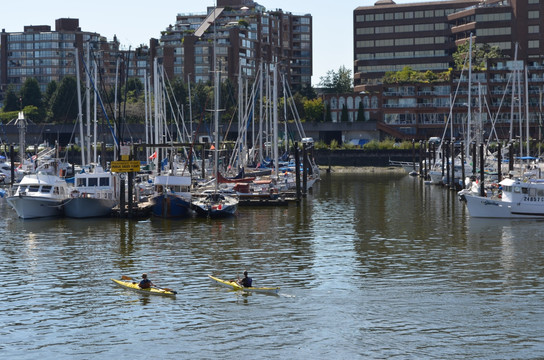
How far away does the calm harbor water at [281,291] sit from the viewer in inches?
1364

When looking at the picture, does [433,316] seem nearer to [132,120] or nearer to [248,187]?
[248,187]

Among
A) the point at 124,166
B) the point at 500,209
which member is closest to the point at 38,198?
the point at 124,166

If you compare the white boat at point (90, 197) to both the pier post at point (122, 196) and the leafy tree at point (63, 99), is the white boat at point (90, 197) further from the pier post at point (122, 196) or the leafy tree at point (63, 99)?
the leafy tree at point (63, 99)

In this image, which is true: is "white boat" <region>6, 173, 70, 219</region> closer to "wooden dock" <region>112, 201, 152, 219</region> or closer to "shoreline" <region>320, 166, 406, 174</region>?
"wooden dock" <region>112, 201, 152, 219</region>

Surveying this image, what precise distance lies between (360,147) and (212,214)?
103 meters

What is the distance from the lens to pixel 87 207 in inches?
2901

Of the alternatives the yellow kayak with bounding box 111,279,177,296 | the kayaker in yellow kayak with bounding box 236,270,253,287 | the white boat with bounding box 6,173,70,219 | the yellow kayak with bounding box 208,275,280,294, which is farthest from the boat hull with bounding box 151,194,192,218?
the kayaker in yellow kayak with bounding box 236,270,253,287

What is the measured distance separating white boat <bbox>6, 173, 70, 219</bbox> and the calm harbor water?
154 centimetres

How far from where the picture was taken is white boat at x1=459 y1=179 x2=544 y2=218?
7150cm

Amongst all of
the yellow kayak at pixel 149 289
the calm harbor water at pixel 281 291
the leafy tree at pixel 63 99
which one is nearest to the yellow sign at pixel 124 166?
the calm harbor water at pixel 281 291

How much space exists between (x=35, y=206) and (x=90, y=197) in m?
4.56

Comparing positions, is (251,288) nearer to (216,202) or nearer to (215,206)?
(215,206)

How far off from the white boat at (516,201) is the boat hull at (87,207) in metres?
30.0

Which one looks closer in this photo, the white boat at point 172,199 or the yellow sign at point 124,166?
A: the yellow sign at point 124,166
